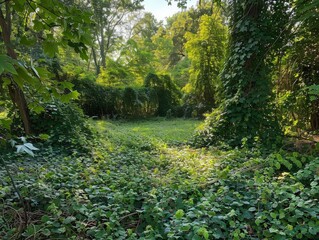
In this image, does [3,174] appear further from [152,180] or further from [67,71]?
[67,71]

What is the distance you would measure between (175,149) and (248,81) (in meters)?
1.71

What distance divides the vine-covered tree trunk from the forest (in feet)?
0.06

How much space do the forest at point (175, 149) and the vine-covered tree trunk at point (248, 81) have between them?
2cm

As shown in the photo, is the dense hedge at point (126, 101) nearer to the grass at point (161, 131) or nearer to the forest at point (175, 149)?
the grass at point (161, 131)

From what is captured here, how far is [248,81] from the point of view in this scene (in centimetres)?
423

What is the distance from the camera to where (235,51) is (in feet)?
14.5

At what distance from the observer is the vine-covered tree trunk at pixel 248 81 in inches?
162

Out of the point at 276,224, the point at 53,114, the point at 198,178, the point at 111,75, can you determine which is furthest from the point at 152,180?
the point at 111,75

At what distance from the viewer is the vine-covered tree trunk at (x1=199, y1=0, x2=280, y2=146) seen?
411cm

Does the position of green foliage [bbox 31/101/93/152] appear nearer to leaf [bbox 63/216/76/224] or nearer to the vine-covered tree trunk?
leaf [bbox 63/216/76/224]

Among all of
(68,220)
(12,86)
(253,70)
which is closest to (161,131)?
(253,70)

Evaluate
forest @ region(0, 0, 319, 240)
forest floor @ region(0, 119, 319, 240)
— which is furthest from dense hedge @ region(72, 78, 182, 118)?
forest floor @ region(0, 119, 319, 240)

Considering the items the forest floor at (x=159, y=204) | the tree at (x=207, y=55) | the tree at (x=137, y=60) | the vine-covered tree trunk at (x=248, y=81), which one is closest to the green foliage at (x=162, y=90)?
the tree at (x=137, y=60)

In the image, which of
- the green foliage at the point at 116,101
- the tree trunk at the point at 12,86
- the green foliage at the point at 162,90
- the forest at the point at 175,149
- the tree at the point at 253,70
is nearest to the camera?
the forest at the point at 175,149
